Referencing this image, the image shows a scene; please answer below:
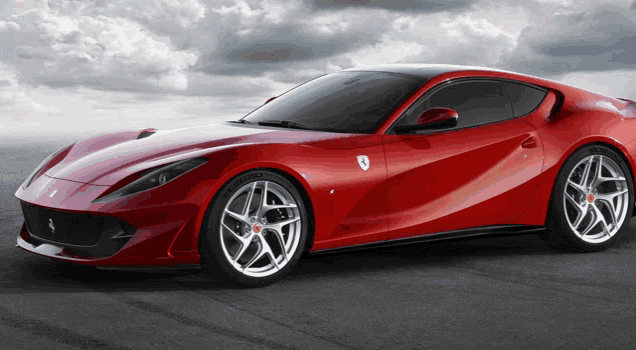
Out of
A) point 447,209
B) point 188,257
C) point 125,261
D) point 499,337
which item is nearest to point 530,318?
point 499,337

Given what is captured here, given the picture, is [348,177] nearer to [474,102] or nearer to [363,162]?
[363,162]

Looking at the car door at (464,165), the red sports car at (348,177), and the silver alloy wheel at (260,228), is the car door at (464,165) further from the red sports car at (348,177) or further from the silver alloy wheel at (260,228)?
the silver alloy wheel at (260,228)

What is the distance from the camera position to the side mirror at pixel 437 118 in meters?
5.27

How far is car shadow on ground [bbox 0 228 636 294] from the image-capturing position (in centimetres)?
485

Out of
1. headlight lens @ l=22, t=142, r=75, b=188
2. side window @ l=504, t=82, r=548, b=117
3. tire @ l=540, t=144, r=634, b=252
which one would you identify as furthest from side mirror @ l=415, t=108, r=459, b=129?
headlight lens @ l=22, t=142, r=75, b=188

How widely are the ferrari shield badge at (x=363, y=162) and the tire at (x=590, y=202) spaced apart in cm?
171

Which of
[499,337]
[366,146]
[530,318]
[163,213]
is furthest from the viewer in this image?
[366,146]

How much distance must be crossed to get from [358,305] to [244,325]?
0.75 meters

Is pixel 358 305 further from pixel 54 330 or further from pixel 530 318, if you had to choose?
pixel 54 330

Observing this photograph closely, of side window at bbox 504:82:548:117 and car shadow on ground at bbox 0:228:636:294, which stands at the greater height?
side window at bbox 504:82:548:117

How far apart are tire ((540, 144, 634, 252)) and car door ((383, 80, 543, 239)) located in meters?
0.34

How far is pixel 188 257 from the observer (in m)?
4.62

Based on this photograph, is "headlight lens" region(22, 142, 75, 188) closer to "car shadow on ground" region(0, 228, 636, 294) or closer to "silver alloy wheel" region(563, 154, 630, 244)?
"car shadow on ground" region(0, 228, 636, 294)

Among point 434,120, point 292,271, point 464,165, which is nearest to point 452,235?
point 464,165
